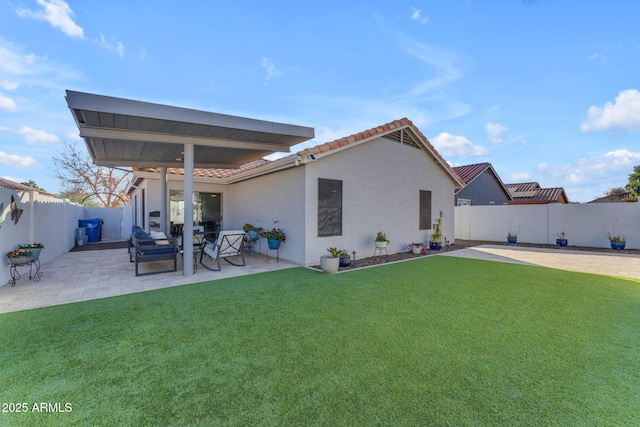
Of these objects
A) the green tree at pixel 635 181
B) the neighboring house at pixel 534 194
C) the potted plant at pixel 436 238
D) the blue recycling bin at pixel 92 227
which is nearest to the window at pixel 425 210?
the potted plant at pixel 436 238

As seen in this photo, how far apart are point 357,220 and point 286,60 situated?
6482mm

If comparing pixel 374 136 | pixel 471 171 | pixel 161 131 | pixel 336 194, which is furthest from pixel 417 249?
pixel 471 171

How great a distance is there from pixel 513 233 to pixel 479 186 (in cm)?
584

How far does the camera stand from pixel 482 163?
61.9ft

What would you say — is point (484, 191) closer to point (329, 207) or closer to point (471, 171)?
point (471, 171)

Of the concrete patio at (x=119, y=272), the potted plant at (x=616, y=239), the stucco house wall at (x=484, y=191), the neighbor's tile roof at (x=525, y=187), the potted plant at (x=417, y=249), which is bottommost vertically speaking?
the concrete patio at (x=119, y=272)

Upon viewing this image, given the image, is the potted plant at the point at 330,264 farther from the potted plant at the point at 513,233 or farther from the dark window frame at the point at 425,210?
the potted plant at the point at 513,233

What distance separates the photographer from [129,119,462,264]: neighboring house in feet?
24.8

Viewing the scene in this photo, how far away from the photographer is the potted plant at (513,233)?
1283 cm

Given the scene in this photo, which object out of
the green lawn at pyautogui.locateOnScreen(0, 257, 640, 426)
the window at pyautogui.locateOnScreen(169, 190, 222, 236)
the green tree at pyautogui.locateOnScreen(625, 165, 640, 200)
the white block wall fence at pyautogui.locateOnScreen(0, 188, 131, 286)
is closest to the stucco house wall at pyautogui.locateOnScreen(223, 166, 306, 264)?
the window at pyautogui.locateOnScreen(169, 190, 222, 236)

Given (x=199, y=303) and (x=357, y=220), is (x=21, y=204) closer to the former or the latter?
(x=199, y=303)

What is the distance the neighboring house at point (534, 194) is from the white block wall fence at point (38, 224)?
2558 centimetres

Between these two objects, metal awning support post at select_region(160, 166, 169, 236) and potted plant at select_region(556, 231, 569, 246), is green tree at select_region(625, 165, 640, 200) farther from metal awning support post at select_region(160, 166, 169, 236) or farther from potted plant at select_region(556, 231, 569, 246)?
metal awning support post at select_region(160, 166, 169, 236)

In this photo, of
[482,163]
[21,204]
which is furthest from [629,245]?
[21,204]
